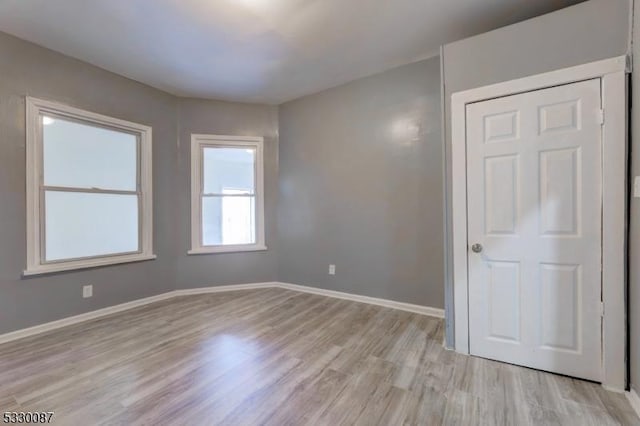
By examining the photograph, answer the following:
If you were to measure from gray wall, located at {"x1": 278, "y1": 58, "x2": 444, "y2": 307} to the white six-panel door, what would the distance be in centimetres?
83

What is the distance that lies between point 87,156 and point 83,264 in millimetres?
1173

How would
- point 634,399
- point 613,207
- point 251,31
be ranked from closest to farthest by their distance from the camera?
point 634,399 → point 613,207 → point 251,31

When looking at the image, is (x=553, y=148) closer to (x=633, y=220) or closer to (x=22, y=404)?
(x=633, y=220)

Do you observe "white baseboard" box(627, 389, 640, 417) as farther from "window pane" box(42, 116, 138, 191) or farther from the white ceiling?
"window pane" box(42, 116, 138, 191)

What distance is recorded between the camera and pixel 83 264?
302 cm

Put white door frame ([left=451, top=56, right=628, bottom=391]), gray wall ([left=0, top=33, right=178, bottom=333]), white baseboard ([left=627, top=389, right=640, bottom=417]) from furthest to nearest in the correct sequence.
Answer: gray wall ([left=0, top=33, right=178, bottom=333])
white door frame ([left=451, top=56, right=628, bottom=391])
white baseboard ([left=627, top=389, right=640, bottom=417])

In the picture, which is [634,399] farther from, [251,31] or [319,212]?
[251,31]

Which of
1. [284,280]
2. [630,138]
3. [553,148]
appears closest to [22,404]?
[284,280]

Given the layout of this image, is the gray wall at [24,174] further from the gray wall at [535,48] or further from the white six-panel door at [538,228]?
the white six-panel door at [538,228]

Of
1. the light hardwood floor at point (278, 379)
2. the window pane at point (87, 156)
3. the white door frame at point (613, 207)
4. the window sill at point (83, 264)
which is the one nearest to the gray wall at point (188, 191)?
the window sill at point (83, 264)

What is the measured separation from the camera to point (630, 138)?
1762mm

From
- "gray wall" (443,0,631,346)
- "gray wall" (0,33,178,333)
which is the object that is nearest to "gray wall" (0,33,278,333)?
"gray wall" (0,33,178,333)

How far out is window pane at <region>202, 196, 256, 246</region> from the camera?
4131mm

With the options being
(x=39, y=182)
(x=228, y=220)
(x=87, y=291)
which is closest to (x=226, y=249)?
(x=228, y=220)
